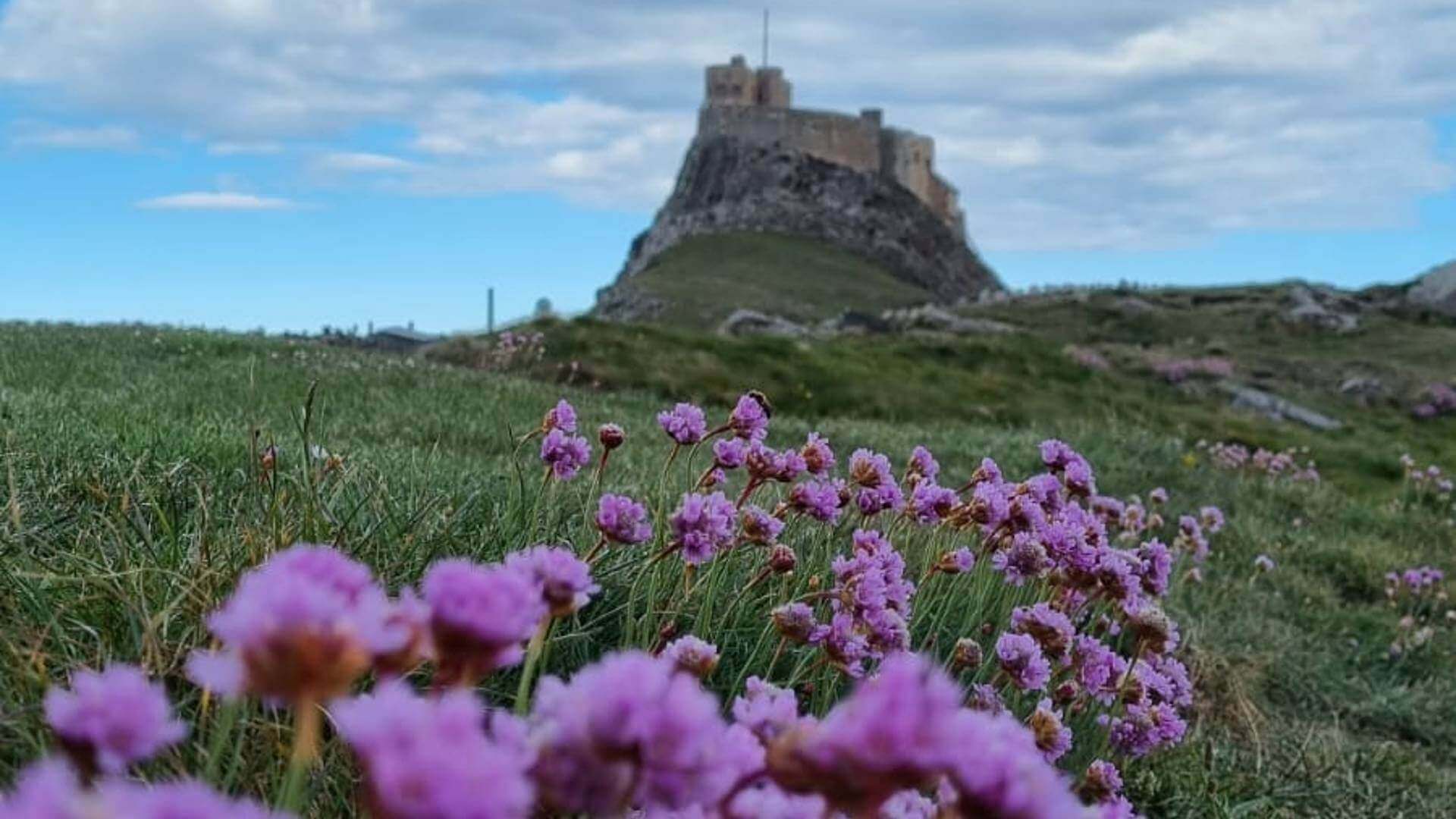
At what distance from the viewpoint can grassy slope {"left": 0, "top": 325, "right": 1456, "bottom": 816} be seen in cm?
262

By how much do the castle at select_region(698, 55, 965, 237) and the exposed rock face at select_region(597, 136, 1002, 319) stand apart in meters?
0.80

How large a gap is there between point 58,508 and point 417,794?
3039 mm

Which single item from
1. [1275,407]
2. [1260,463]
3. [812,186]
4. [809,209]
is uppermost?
[812,186]

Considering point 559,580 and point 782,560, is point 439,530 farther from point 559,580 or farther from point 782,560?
point 559,580

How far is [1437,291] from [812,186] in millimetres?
52076

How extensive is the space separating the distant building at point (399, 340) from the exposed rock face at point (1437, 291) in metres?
37.0

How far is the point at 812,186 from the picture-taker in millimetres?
92250

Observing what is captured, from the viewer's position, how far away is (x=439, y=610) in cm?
93

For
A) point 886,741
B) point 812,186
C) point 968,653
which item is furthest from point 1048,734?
point 812,186

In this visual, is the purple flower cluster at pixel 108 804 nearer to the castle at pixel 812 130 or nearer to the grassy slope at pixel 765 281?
the grassy slope at pixel 765 281

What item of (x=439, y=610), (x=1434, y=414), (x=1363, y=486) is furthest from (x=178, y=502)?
(x=1434, y=414)

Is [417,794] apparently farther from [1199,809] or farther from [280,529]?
[1199,809]

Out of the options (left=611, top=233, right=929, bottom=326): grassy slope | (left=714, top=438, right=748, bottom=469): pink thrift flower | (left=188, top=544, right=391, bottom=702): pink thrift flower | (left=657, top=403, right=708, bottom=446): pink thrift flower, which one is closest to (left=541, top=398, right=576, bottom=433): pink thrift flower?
(left=657, top=403, right=708, bottom=446): pink thrift flower

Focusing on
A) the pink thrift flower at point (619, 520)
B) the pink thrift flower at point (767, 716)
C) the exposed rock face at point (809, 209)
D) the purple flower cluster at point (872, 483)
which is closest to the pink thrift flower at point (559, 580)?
the pink thrift flower at point (767, 716)
